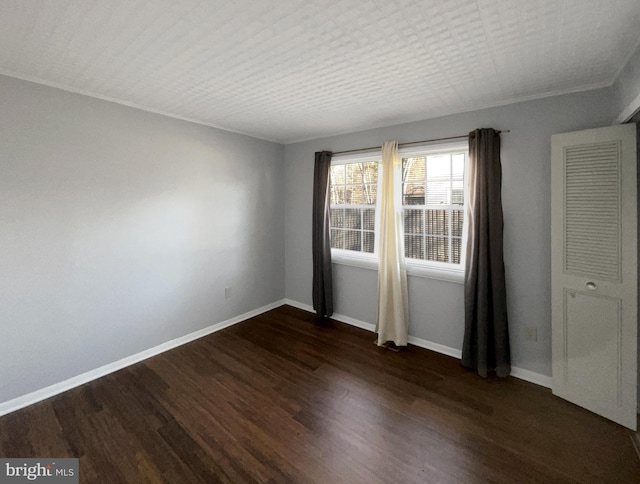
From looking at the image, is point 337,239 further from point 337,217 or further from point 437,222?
point 437,222

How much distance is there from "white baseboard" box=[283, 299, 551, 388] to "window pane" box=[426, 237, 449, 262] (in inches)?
35.2

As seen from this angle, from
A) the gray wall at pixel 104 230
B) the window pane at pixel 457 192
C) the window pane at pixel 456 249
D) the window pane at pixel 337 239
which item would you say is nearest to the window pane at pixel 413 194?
the window pane at pixel 457 192

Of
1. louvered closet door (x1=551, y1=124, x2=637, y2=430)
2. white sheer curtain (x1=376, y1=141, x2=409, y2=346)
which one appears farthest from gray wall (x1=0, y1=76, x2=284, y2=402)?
louvered closet door (x1=551, y1=124, x2=637, y2=430)

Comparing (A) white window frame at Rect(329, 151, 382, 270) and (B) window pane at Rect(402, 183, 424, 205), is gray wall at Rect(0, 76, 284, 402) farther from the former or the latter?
(B) window pane at Rect(402, 183, 424, 205)

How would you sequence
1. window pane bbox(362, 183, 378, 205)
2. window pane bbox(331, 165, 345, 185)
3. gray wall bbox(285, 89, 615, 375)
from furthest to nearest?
1. window pane bbox(331, 165, 345, 185)
2. window pane bbox(362, 183, 378, 205)
3. gray wall bbox(285, 89, 615, 375)

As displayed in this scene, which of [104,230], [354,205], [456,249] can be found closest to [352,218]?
[354,205]

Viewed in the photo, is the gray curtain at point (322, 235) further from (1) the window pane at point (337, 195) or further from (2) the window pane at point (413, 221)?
(2) the window pane at point (413, 221)

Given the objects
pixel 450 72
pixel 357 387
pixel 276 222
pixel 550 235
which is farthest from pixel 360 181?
pixel 357 387

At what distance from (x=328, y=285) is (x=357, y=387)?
1.45 metres

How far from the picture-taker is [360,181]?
3488 millimetres

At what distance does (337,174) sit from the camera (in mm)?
3688

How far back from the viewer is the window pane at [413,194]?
9.69ft

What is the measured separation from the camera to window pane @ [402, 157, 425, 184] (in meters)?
2.95

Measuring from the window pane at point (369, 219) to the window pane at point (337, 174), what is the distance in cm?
54
